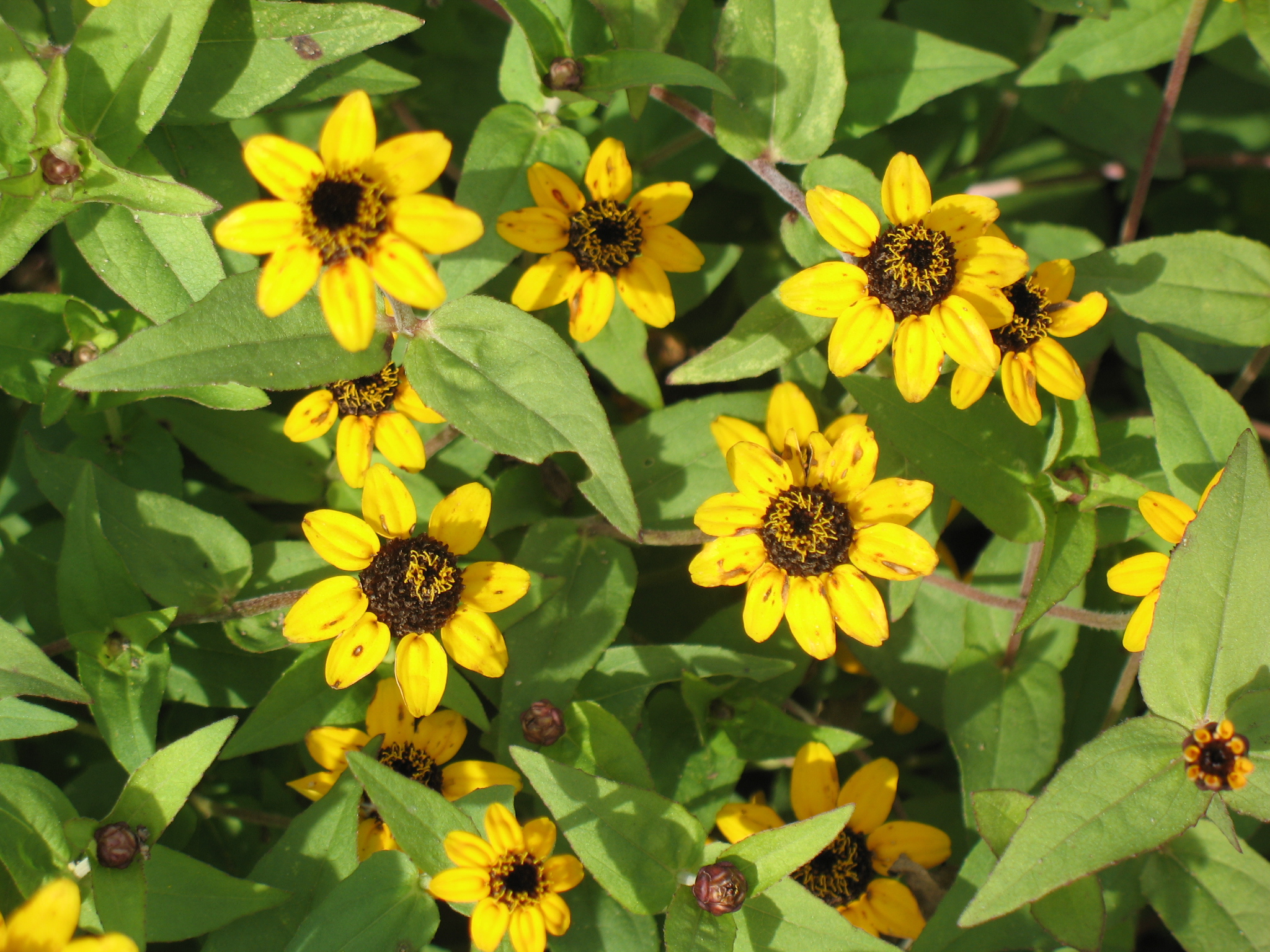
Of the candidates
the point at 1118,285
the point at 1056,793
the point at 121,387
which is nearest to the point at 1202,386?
the point at 1118,285

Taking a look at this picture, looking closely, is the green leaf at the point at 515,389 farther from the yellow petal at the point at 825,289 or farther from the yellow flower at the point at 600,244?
the yellow petal at the point at 825,289

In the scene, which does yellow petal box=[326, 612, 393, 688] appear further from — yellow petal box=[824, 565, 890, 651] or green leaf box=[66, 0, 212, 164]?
green leaf box=[66, 0, 212, 164]

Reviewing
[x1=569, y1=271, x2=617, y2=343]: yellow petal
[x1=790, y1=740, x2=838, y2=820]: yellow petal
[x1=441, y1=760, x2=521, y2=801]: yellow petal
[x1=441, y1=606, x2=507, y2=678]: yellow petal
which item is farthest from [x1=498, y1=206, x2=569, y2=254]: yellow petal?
[x1=790, y1=740, x2=838, y2=820]: yellow petal

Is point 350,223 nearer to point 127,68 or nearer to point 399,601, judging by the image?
point 399,601

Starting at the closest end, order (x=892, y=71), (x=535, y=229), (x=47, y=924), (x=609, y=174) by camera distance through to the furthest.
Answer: (x=47, y=924) → (x=535, y=229) → (x=609, y=174) → (x=892, y=71)

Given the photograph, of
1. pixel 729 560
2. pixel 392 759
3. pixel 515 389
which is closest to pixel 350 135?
Answer: pixel 515 389

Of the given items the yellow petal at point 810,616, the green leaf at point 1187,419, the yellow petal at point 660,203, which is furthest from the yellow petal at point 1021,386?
the yellow petal at point 660,203
